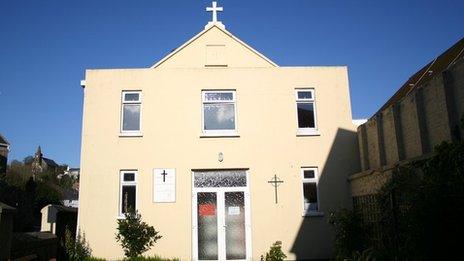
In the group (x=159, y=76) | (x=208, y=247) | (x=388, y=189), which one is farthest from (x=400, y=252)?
(x=159, y=76)

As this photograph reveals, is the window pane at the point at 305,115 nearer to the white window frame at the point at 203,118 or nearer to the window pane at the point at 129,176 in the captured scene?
the white window frame at the point at 203,118

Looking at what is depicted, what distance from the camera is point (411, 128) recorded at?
11.1 meters

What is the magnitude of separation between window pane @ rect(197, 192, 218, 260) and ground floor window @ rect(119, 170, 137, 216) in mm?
2084

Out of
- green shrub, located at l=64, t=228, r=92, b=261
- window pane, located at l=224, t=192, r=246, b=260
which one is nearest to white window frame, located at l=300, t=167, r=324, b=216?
window pane, located at l=224, t=192, r=246, b=260

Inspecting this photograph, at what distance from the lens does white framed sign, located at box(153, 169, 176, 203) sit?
13.6 m

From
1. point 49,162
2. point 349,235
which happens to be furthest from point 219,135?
point 49,162

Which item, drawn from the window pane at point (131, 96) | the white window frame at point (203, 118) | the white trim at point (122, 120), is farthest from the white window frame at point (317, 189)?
the window pane at point (131, 96)

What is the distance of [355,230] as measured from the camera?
11055mm

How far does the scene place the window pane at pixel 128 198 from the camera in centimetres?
1366

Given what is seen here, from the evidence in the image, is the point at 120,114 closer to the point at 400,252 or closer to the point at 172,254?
the point at 172,254

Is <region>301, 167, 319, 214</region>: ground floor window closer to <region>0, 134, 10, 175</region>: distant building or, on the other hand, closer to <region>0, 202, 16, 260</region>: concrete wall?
<region>0, 202, 16, 260</region>: concrete wall

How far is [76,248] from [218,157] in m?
5.14

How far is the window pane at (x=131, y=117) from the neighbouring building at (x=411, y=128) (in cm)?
730

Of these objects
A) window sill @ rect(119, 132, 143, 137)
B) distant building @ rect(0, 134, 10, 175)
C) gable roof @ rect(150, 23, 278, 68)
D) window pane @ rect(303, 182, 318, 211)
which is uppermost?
distant building @ rect(0, 134, 10, 175)
